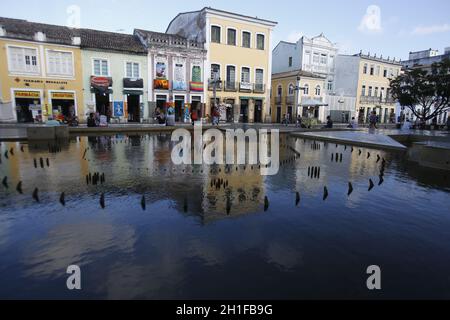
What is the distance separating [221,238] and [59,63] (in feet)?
93.4

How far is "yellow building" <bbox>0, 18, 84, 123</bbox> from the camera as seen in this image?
2545 cm

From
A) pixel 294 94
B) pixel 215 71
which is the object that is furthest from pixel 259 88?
pixel 215 71

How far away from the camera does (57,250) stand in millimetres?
4188

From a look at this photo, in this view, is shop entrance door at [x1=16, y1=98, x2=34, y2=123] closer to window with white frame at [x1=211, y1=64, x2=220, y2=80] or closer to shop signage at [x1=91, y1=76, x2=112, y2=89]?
shop signage at [x1=91, y1=76, x2=112, y2=89]

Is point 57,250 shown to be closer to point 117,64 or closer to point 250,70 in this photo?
point 117,64

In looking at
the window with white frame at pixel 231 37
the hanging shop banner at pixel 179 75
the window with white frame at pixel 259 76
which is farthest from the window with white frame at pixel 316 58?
the hanging shop banner at pixel 179 75

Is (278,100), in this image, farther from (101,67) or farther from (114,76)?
(101,67)

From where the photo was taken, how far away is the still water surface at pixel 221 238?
3514 mm

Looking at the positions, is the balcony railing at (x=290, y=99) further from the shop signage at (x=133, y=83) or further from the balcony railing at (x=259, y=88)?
the shop signage at (x=133, y=83)

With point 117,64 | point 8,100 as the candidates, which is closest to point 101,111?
point 117,64

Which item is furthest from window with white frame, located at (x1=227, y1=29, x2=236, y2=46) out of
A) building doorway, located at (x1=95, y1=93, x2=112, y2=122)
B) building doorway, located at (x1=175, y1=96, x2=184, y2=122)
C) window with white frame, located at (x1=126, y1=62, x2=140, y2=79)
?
building doorway, located at (x1=95, y1=93, x2=112, y2=122)

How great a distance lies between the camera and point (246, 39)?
35.7 m

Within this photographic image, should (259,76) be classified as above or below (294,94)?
above
